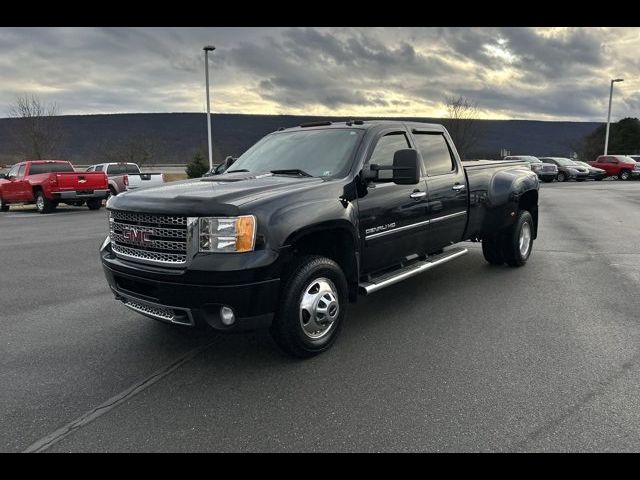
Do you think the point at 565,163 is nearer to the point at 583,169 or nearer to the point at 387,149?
the point at 583,169

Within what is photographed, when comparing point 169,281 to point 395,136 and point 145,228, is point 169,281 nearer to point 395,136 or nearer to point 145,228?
point 145,228

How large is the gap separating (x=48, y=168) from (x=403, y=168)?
57.4 feet

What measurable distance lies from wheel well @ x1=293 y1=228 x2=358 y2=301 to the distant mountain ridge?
90327mm

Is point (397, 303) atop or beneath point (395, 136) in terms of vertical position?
beneath

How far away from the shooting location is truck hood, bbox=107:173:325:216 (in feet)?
11.7

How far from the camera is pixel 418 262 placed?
5551mm

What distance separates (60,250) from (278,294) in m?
7.18

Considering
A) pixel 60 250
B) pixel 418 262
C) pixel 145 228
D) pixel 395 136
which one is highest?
pixel 395 136

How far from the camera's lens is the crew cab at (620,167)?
34.6 metres

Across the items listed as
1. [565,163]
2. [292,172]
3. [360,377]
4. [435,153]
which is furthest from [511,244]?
[565,163]

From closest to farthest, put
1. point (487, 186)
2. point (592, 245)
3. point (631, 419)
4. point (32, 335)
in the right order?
point (631, 419), point (32, 335), point (487, 186), point (592, 245)

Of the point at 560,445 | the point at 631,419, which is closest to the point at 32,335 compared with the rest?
the point at 560,445
